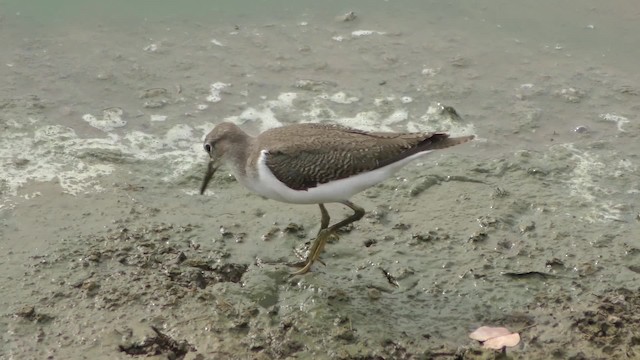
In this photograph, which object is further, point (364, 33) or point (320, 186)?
point (364, 33)

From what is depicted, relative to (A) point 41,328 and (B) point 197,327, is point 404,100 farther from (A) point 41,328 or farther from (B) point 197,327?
(A) point 41,328

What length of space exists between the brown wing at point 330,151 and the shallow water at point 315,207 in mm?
642

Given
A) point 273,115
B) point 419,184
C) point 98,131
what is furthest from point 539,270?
point 98,131

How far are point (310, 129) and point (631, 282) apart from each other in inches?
83.7

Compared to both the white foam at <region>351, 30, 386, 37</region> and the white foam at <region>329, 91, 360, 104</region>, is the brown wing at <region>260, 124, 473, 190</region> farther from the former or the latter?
the white foam at <region>351, 30, 386, 37</region>

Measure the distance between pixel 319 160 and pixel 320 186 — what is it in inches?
6.0

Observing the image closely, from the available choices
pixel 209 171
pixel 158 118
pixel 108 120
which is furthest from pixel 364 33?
pixel 209 171

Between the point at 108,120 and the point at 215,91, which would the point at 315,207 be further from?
the point at 108,120

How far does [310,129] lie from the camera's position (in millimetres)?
5125

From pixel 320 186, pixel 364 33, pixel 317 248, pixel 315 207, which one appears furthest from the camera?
pixel 364 33

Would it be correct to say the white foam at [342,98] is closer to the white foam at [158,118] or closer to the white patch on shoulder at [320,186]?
the white foam at [158,118]

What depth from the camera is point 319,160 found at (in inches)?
193

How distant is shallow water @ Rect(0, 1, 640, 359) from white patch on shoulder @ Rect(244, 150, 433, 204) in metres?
0.48

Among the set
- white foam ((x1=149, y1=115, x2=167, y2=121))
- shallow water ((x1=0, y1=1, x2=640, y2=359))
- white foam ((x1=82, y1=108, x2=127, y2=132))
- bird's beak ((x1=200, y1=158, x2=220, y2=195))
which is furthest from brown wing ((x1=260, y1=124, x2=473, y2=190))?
white foam ((x1=82, y1=108, x2=127, y2=132))
